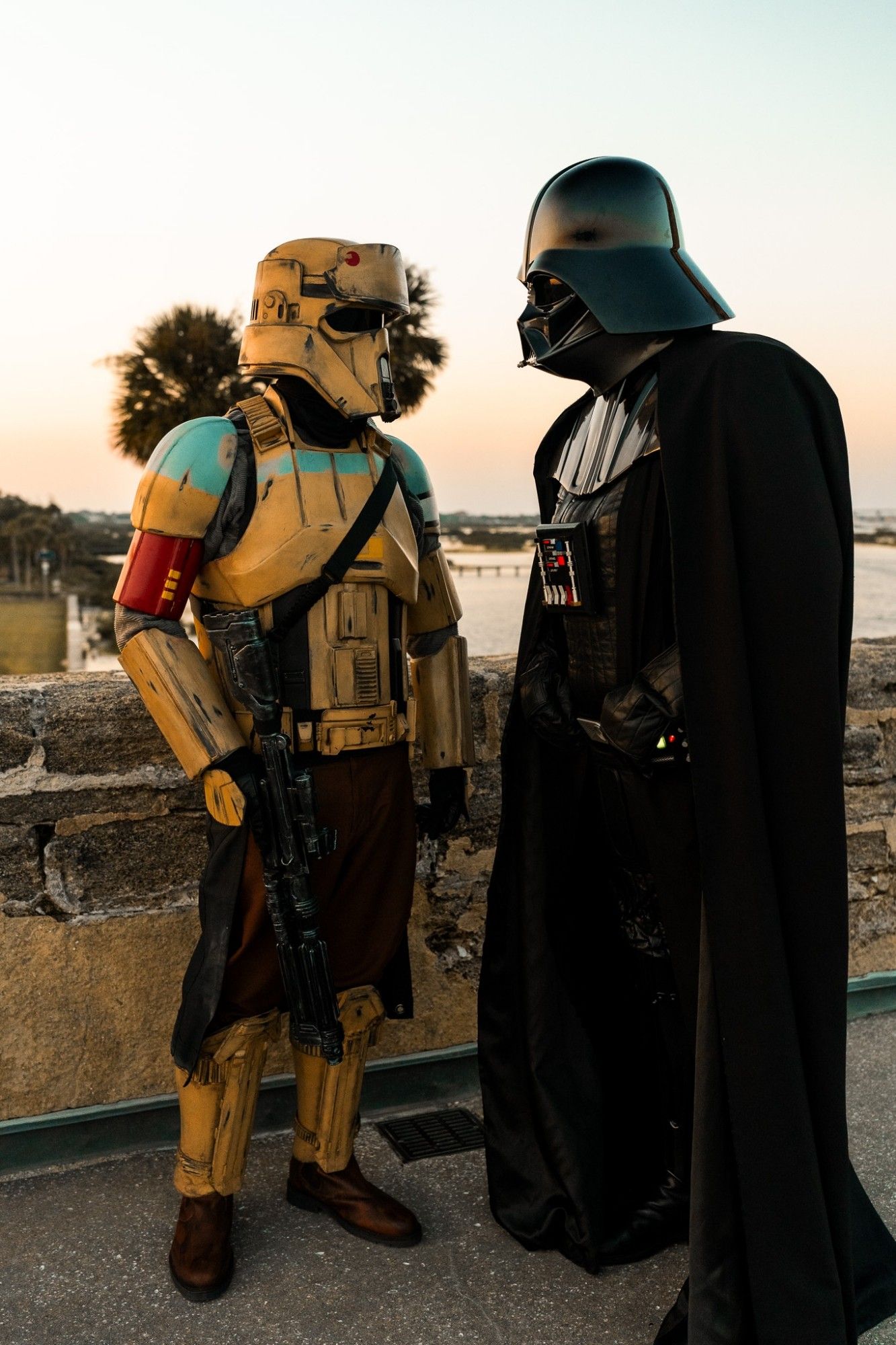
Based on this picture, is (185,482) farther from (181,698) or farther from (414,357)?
(414,357)

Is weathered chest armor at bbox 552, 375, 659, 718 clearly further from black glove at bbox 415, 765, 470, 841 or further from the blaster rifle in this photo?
the blaster rifle

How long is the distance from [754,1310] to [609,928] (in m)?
0.83

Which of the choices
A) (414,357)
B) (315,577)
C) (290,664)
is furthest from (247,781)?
(414,357)

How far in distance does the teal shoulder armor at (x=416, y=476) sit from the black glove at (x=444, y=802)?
56cm

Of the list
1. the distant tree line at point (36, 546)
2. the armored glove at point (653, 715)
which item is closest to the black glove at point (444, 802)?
the armored glove at point (653, 715)

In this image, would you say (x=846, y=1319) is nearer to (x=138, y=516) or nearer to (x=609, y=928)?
(x=609, y=928)

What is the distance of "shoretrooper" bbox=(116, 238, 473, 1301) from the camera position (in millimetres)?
2186

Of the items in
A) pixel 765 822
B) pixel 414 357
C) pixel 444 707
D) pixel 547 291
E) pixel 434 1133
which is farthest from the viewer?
pixel 414 357

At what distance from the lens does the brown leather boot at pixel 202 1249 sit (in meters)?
2.21

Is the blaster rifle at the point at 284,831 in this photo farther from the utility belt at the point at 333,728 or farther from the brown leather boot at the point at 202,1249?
the brown leather boot at the point at 202,1249

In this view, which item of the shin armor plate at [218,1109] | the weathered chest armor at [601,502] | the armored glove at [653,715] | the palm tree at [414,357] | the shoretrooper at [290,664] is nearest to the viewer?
the armored glove at [653,715]

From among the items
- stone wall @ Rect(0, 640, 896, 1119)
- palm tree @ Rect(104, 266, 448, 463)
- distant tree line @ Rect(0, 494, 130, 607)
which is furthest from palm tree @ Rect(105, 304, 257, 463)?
distant tree line @ Rect(0, 494, 130, 607)

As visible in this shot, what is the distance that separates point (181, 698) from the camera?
7.12 ft

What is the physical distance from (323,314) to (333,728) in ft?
2.66
